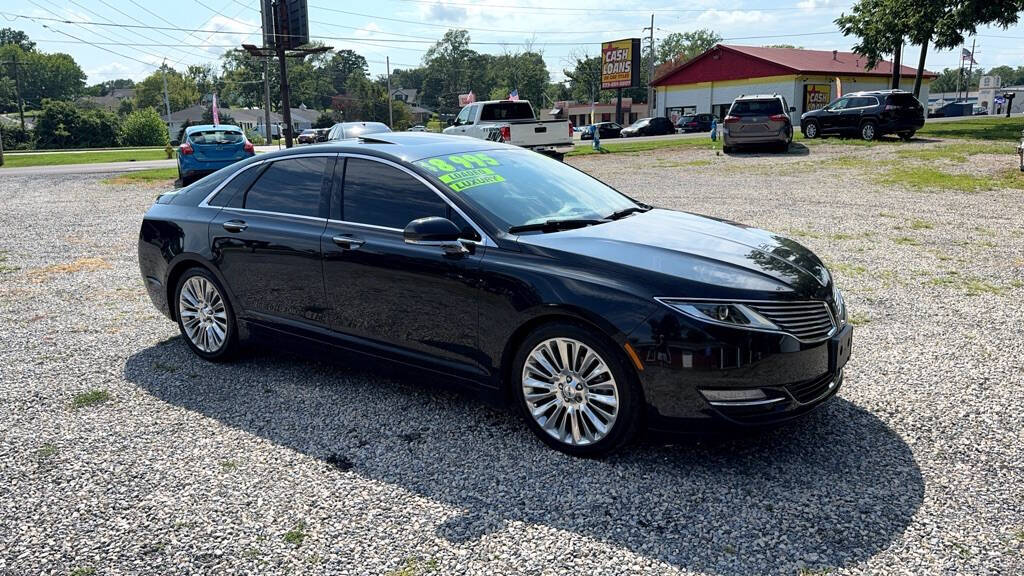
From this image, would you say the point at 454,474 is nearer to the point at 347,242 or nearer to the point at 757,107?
the point at 347,242

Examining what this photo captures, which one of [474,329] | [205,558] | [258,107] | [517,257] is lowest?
[205,558]

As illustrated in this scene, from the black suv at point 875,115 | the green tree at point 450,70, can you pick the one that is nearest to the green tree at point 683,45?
the green tree at point 450,70

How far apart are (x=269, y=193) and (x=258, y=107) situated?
142894 mm

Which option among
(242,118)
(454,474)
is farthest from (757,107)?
(242,118)

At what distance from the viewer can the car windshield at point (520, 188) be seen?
4371mm

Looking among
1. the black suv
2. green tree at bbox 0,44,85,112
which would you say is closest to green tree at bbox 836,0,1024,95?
the black suv

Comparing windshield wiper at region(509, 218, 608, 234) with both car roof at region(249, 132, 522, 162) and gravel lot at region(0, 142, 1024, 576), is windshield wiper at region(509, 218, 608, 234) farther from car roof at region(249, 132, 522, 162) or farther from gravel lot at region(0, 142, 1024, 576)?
gravel lot at region(0, 142, 1024, 576)

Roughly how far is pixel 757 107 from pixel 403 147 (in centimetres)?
2108

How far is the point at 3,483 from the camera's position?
3822 millimetres

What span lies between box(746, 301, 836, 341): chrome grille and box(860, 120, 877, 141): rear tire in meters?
24.1

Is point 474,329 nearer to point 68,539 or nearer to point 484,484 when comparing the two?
point 484,484

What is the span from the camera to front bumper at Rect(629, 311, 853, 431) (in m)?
3.54

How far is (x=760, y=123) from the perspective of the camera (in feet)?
77.2

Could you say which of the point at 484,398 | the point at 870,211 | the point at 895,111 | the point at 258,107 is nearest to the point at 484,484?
the point at 484,398
